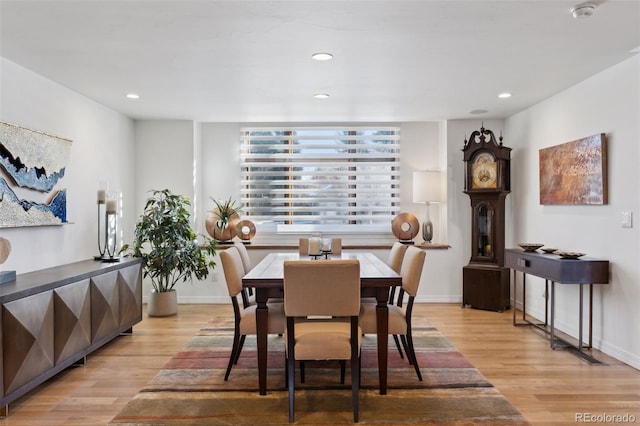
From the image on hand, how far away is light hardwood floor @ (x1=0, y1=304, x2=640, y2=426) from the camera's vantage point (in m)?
2.79

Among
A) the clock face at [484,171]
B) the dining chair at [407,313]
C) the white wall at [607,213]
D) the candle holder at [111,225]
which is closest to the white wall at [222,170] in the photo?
the clock face at [484,171]

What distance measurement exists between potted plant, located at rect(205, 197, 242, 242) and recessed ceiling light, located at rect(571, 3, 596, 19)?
435 centimetres

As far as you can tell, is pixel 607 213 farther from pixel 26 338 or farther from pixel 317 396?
pixel 26 338

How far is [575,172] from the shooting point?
4254mm

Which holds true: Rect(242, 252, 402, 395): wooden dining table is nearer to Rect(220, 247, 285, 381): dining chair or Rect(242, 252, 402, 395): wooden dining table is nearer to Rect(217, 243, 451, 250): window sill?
Rect(220, 247, 285, 381): dining chair

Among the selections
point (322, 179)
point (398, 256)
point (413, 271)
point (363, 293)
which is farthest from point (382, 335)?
point (322, 179)

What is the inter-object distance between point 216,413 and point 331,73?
2699mm

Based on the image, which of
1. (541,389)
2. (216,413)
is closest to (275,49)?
(216,413)

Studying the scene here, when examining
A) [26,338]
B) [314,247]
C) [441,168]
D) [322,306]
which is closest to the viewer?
[322,306]

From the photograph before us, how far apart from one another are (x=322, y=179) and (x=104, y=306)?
340 centimetres

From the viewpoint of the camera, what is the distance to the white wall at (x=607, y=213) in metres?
3.57

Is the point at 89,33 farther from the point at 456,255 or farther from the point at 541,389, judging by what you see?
the point at 456,255

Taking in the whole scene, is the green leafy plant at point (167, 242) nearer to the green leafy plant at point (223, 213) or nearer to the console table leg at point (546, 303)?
the green leafy plant at point (223, 213)

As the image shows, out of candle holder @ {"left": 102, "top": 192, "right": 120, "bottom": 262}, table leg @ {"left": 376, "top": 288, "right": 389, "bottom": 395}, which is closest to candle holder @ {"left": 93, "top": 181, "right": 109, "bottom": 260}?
candle holder @ {"left": 102, "top": 192, "right": 120, "bottom": 262}
